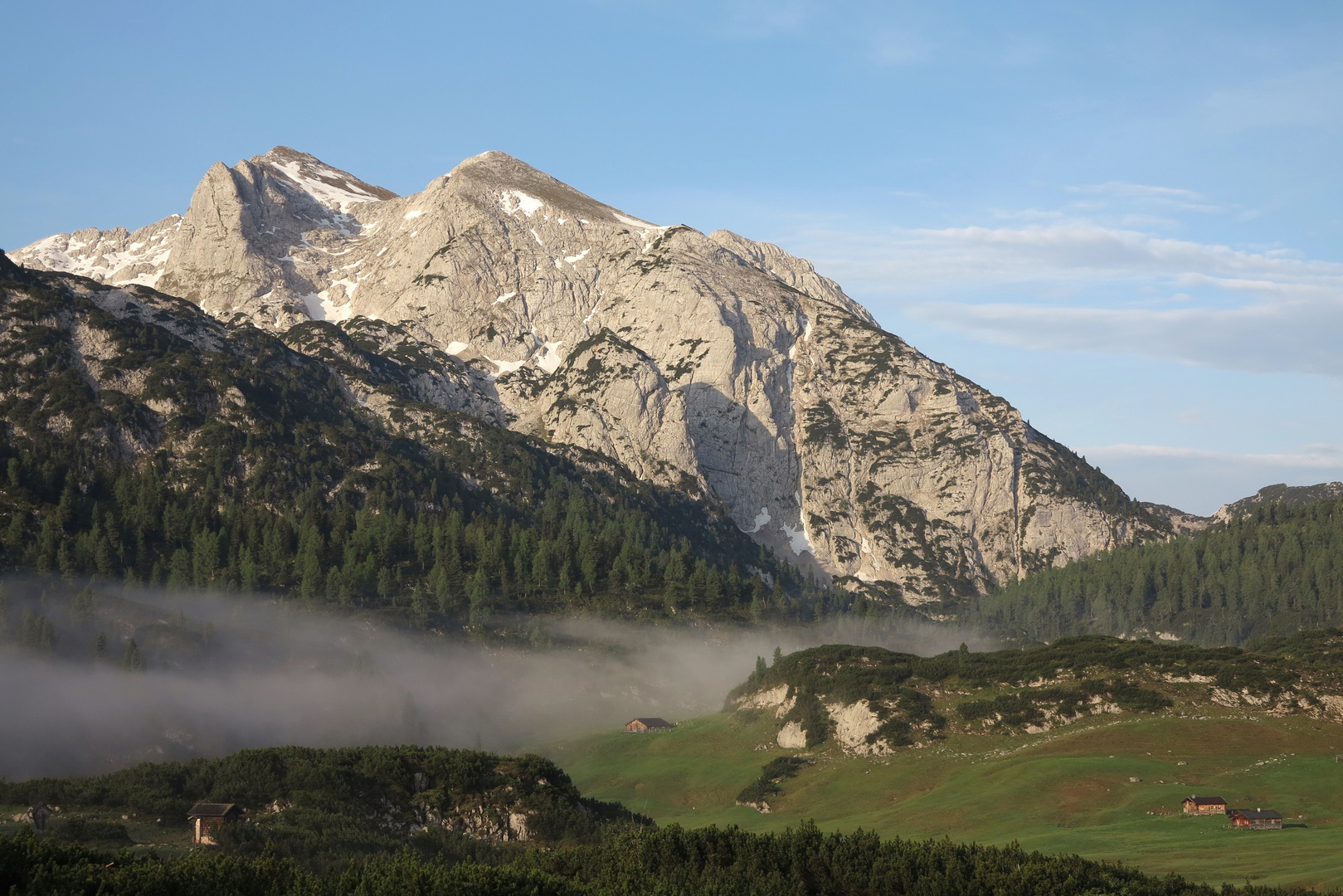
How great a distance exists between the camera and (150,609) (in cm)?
18588

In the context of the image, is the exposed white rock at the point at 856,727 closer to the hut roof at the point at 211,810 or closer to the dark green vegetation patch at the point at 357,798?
the dark green vegetation patch at the point at 357,798

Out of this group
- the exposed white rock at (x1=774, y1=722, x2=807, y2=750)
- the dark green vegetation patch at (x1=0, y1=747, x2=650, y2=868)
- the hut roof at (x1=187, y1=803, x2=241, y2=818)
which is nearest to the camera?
the hut roof at (x1=187, y1=803, x2=241, y2=818)

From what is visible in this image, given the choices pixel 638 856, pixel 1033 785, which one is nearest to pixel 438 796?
pixel 638 856

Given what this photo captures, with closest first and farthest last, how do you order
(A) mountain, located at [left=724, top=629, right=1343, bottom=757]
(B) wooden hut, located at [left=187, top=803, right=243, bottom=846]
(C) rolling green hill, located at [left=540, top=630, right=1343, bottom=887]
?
1. (B) wooden hut, located at [left=187, top=803, right=243, bottom=846]
2. (C) rolling green hill, located at [left=540, top=630, right=1343, bottom=887]
3. (A) mountain, located at [left=724, top=629, right=1343, bottom=757]

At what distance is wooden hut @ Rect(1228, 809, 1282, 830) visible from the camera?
3922 inches

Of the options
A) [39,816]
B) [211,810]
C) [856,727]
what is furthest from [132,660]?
[856,727]

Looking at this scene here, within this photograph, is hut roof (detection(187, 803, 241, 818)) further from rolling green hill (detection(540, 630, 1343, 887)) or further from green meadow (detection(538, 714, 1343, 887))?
rolling green hill (detection(540, 630, 1343, 887))

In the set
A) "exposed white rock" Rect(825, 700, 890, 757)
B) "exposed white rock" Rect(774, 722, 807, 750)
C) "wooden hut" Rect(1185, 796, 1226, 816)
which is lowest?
"exposed white rock" Rect(774, 722, 807, 750)

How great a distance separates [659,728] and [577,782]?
93.5 ft

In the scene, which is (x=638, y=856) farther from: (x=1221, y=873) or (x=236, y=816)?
(x=1221, y=873)

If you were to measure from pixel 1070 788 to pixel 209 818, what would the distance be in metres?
81.0

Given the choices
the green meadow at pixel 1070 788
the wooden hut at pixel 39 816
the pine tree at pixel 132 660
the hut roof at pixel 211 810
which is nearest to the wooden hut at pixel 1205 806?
the green meadow at pixel 1070 788

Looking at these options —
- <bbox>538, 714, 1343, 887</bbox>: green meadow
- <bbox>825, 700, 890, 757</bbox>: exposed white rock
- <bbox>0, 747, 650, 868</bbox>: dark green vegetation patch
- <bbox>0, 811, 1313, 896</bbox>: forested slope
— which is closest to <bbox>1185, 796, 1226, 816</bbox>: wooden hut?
<bbox>538, 714, 1343, 887</bbox>: green meadow

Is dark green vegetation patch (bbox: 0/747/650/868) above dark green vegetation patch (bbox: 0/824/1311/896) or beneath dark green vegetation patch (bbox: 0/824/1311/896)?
beneath
